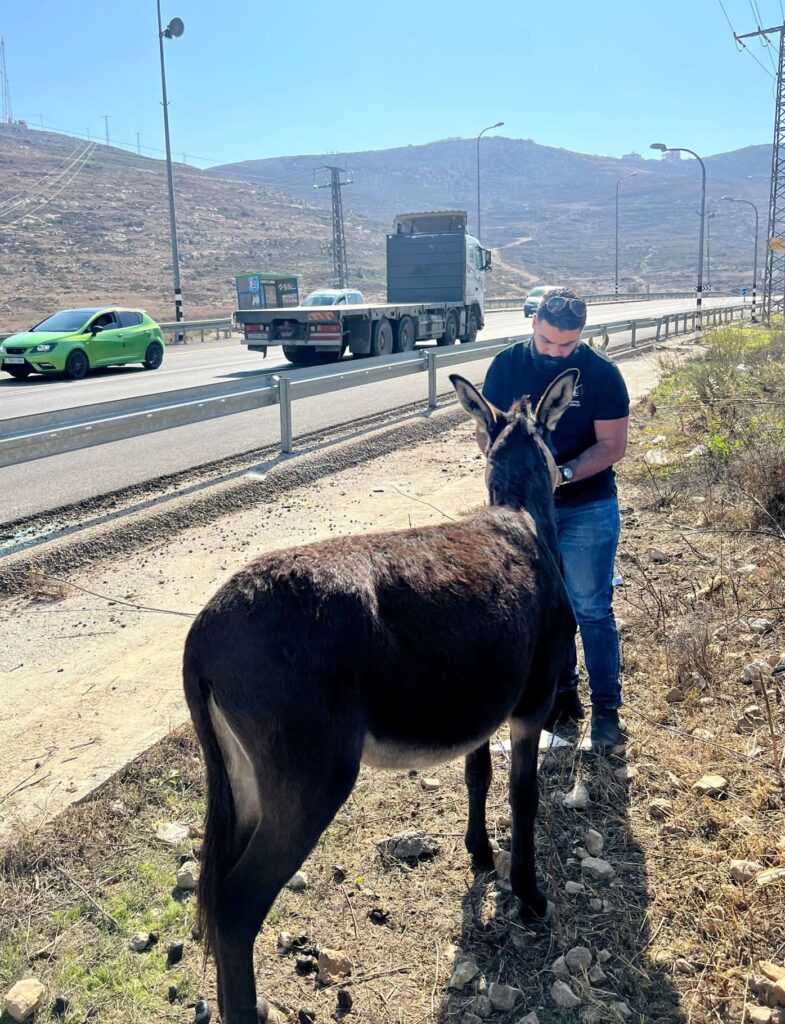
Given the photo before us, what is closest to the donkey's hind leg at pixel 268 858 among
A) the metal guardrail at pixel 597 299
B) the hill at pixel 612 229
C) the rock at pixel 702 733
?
the rock at pixel 702 733

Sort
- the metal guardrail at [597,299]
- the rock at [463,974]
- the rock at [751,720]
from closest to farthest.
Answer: the rock at [463,974]
the rock at [751,720]
the metal guardrail at [597,299]

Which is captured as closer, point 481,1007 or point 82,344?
point 481,1007

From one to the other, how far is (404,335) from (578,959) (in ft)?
66.5

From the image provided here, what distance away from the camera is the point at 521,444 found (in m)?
3.54

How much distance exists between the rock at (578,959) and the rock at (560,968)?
13 millimetres

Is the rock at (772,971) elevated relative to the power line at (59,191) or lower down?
lower down

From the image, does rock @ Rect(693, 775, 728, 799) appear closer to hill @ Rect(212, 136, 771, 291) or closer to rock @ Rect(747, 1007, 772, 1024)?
rock @ Rect(747, 1007, 772, 1024)

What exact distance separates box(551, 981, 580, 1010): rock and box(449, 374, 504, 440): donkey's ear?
2140 millimetres

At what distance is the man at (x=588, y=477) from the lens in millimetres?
3990

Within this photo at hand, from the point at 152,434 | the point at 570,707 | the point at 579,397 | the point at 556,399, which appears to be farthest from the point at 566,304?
the point at 152,434

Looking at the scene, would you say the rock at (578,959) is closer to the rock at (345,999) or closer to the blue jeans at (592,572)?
the rock at (345,999)

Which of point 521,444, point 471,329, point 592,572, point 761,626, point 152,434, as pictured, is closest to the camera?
point 521,444

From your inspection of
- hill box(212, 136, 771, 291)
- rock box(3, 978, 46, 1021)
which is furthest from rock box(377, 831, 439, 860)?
hill box(212, 136, 771, 291)

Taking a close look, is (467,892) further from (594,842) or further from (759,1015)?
(759,1015)
